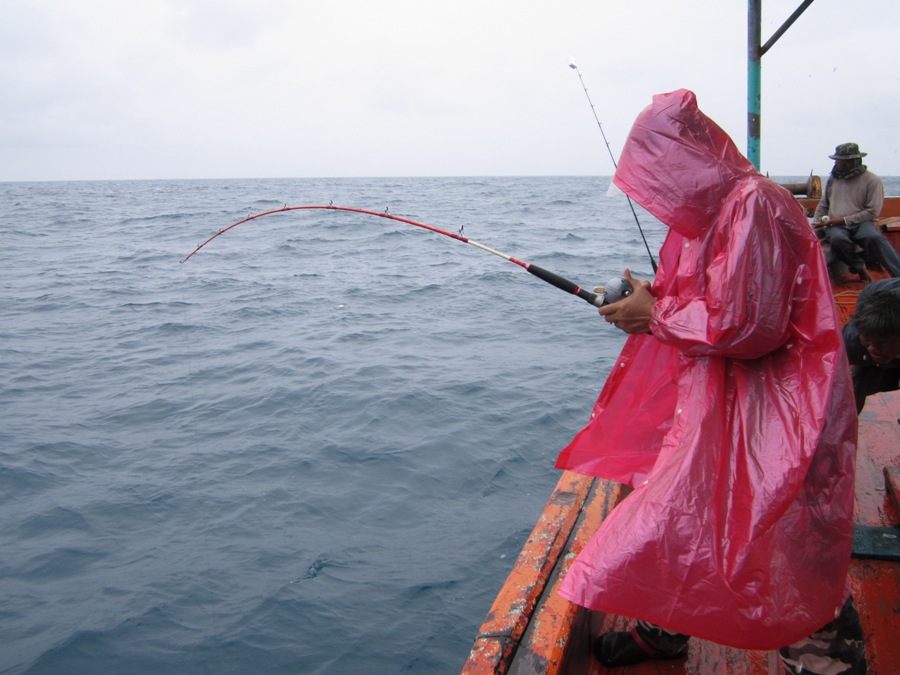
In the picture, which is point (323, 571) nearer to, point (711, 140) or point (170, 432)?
point (170, 432)

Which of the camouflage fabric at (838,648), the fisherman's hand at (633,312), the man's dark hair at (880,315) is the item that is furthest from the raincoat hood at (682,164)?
the camouflage fabric at (838,648)

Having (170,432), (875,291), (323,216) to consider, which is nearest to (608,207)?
(323,216)

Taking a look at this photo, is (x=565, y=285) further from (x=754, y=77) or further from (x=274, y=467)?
(x=274, y=467)

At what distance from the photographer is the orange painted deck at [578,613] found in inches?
88.4

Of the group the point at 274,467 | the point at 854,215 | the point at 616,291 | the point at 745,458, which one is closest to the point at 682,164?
the point at 616,291

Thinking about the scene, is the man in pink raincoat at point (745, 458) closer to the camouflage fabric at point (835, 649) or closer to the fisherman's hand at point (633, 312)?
the camouflage fabric at point (835, 649)

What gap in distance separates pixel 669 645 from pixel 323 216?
31189mm

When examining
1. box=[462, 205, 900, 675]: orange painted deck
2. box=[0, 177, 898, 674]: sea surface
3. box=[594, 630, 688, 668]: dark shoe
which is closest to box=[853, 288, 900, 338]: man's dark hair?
box=[0, 177, 898, 674]: sea surface

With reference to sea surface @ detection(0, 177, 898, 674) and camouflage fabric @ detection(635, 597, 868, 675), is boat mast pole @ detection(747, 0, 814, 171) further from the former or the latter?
camouflage fabric @ detection(635, 597, 868, 675)

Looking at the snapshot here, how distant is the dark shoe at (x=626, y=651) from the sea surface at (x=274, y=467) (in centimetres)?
154

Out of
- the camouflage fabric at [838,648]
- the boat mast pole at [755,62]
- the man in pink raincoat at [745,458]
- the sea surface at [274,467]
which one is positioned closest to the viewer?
the man in pink raincoat at [745,458]

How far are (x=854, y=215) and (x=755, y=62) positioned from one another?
2.33 meters

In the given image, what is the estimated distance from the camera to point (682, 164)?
1.88 meters

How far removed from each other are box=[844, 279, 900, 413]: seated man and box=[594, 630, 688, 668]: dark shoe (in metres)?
1.08
